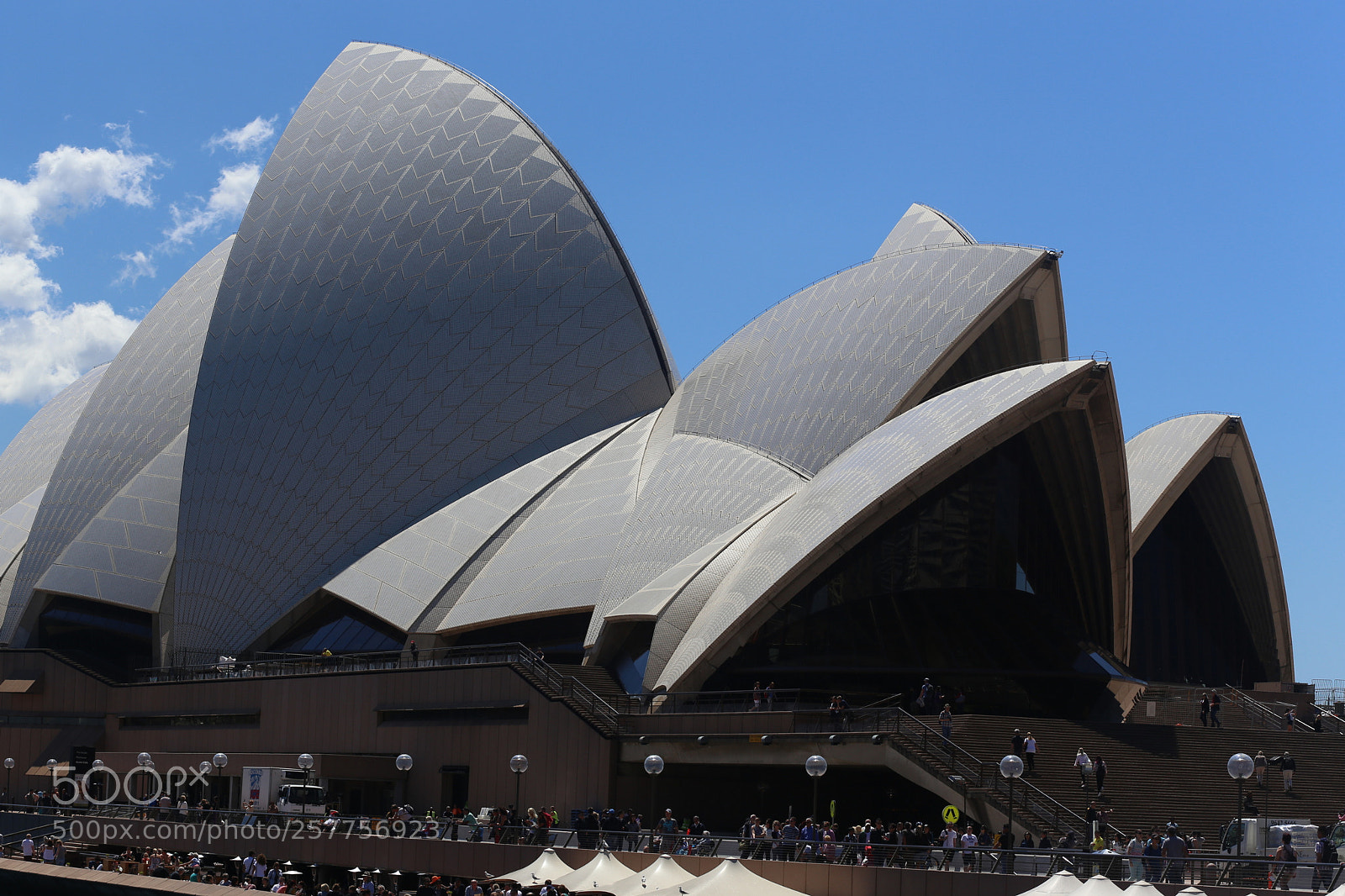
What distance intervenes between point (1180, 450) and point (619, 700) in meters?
A: 22.4

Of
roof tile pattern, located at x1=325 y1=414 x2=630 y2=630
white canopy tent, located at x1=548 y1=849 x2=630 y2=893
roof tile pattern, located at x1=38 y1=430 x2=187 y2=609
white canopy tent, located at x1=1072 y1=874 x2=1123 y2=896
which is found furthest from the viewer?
roof tile pattern, located at x1=38 y1=430 x2=187 y2=609

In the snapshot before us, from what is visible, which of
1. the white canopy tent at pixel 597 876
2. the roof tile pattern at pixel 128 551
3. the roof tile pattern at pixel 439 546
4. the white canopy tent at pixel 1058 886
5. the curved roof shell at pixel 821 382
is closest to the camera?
the white canopy tent at pixel 1058 886

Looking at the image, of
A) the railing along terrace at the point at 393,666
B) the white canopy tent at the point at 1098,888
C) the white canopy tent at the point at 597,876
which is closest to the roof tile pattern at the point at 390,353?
the railing along terrace at the point at 393,666

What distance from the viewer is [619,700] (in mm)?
28578

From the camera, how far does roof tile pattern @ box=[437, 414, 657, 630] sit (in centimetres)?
3388

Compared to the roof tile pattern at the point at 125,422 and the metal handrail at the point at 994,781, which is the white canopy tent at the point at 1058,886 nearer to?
the metal handrail at the point at 994,781

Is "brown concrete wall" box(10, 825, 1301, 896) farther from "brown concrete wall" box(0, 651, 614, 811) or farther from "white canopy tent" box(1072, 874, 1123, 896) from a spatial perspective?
"brown concrete wall" box(0, 651, 614, 811)

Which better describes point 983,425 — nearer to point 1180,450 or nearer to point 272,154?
point 1180,450

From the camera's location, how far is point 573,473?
39125 mm

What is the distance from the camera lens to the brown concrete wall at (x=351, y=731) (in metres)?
28.7

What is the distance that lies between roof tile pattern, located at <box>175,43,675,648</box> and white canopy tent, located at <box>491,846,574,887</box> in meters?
18.5

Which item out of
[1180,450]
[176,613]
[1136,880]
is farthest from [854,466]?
→ [176,613]

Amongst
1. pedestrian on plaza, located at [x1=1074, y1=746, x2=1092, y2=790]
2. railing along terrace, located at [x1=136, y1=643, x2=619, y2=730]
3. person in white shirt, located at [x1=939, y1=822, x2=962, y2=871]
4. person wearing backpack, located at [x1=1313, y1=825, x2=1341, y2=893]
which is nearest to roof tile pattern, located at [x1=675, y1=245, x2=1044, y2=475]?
railing along terrace, located at [x1=136, y1=643, x2=619, y2=730]

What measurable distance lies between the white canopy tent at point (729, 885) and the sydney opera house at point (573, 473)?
31.8 feet
